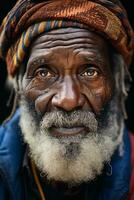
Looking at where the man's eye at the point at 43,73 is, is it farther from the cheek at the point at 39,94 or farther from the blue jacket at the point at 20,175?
the blue jacket at the point at 20,175

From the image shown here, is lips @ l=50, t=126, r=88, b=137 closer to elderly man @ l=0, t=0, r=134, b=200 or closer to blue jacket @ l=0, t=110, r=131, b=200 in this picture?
elderly man @ l=0, t=0, r=134, b=200

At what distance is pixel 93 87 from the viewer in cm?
245

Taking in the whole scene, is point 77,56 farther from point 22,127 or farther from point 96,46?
point 22,127

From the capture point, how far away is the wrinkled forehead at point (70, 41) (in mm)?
2420

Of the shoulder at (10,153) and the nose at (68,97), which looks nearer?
the nose at (68,97)

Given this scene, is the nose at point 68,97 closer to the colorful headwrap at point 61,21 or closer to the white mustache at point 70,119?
the white mustache at point 70,119

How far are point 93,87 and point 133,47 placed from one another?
1.35 feet

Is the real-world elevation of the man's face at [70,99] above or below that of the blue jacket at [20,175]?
above

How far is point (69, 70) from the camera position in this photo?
2.41 m

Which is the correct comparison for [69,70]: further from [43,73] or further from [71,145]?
[71,145]

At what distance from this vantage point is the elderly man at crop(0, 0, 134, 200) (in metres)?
2.40

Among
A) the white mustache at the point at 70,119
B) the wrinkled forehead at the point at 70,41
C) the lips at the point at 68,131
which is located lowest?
the lips at the point at 68,131

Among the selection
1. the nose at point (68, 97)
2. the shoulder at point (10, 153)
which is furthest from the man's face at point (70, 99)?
the shoulder at point (10, 153)

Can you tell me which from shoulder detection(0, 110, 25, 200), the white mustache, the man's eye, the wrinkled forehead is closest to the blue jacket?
shoulder detection(0, 110, 25, 200)
